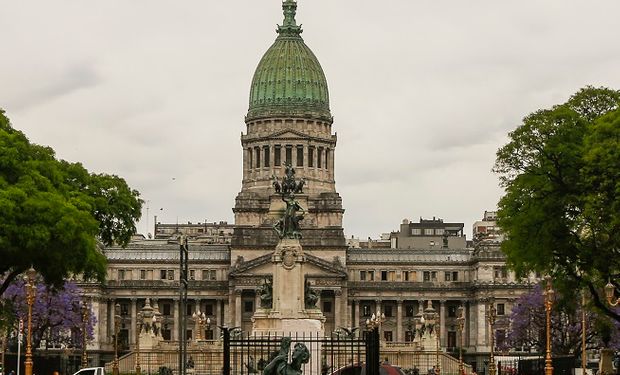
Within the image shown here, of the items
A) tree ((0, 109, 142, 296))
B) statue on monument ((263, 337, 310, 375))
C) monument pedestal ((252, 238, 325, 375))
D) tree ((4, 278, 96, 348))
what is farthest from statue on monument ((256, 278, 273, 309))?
statue on monument ((263, 337, 310, 375))

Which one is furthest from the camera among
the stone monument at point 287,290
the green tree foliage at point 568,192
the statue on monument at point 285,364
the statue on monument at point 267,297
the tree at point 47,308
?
the tree at point 47,308

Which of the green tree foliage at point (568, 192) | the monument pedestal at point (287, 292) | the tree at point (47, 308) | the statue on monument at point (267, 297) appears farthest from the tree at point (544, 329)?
the tree at point (47, 308)

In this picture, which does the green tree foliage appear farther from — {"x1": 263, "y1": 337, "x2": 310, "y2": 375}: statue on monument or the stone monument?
{"x1": 263, "y1": 337, "x2": 310, "y2": 375}: statue on monument

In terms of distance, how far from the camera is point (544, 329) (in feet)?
475

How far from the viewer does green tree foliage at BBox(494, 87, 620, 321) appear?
86000mm

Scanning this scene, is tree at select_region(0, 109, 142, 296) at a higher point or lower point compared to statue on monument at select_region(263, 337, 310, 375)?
higher

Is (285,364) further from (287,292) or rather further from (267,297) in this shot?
(267,297)

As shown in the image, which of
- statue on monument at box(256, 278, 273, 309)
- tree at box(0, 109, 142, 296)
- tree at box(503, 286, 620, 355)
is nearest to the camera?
tree at box(0, 109, 142, 296)

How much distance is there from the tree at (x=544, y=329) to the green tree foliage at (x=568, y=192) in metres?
37.6

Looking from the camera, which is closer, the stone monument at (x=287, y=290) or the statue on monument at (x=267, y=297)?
the stone monument at (x=287, y=290)

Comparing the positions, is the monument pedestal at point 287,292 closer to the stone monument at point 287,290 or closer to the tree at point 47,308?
the stone monument at point 287,290

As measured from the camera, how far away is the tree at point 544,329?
461 ft

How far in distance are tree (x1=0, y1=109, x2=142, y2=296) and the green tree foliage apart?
2467 centimetres

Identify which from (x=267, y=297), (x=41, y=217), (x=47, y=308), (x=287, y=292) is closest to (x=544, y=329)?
(x=267, y=297)
